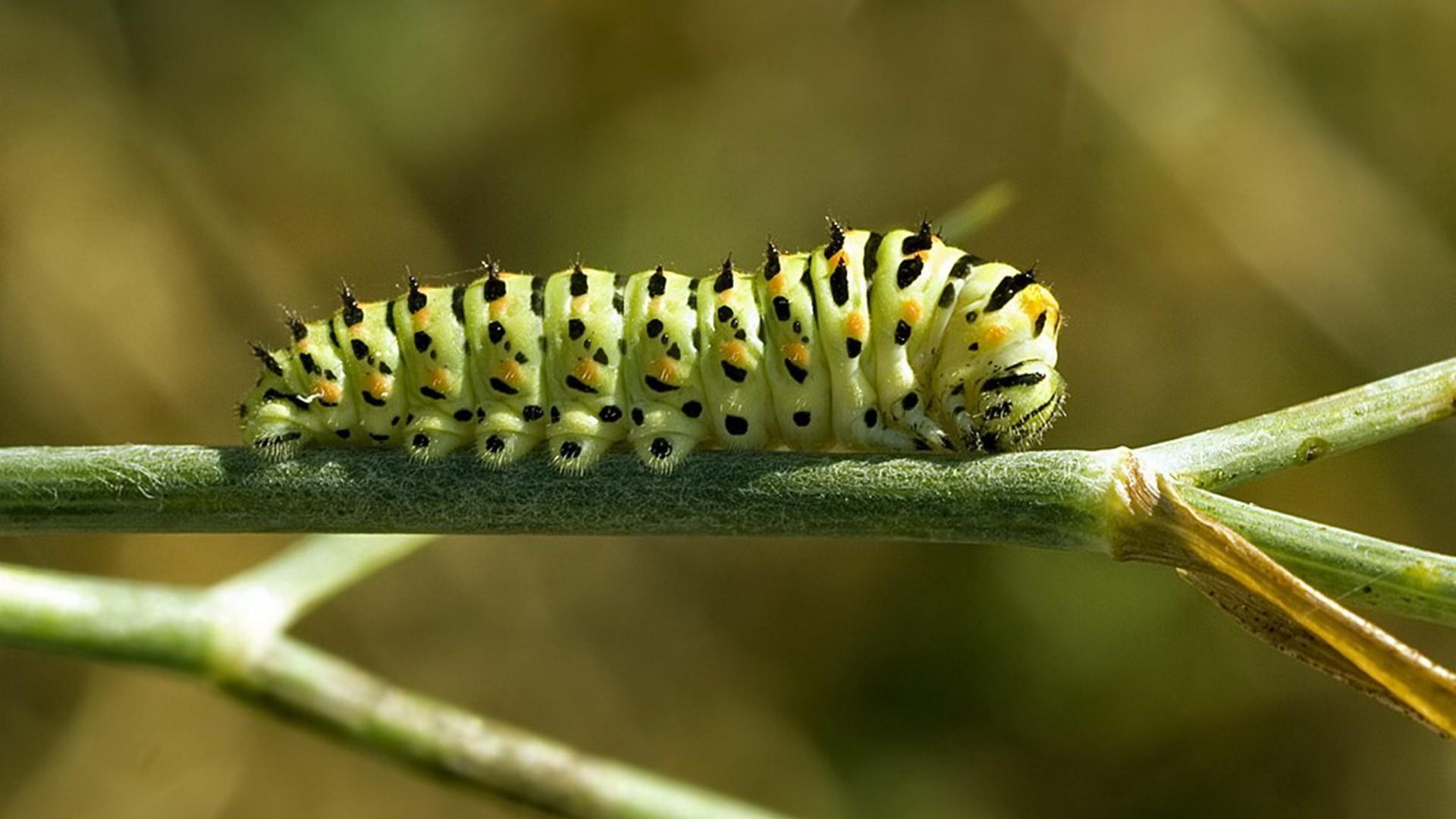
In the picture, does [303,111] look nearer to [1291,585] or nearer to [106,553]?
[106,553]

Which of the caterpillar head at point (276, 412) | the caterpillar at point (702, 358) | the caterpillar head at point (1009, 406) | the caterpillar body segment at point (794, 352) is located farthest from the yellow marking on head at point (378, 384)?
the caterpillar head at point (1009, 406)

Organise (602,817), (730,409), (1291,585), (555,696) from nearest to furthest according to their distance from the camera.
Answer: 1. (1291,585)
2. (730,409)
3. (602,817)
4. (555,696)

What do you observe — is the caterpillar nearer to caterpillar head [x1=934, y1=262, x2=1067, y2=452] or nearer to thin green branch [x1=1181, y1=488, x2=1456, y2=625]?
caterpillar head [x1=934, y1=262, x2=1067, y2=452]

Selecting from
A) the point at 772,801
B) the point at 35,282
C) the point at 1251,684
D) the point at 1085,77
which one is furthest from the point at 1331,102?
the point at 35,282

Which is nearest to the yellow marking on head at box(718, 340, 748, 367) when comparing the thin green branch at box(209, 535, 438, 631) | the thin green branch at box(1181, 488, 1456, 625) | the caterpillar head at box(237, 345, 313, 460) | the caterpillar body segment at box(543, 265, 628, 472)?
the caterpillar body segment at box(543, 265, 628, 472)

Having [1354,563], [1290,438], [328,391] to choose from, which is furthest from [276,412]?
[1354,563]

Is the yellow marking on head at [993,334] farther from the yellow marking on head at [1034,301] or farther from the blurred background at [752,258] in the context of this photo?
the blurred background at [752,258]
